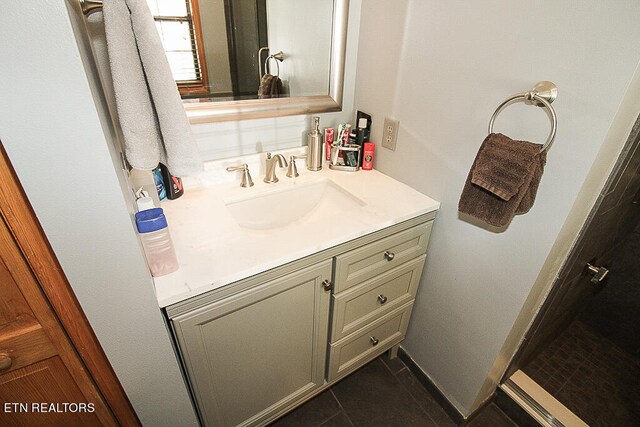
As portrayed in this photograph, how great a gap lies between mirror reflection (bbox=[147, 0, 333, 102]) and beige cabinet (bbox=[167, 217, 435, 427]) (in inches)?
26.3

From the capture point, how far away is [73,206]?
502 mm

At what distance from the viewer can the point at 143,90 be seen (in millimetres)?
643

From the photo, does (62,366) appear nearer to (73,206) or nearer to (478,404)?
(73,206)

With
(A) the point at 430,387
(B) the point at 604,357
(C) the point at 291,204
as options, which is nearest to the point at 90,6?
(C) the point at 291,204

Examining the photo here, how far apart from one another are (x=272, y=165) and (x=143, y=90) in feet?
1.79

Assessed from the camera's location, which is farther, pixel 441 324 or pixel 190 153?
pixel 441 324

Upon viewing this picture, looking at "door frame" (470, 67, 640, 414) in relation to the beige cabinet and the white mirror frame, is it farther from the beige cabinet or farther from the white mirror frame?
the white mirror frame

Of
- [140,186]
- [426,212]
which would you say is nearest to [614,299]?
[426,212]

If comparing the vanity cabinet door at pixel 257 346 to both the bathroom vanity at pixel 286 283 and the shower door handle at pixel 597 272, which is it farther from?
the shower door handle at pixel 597 272

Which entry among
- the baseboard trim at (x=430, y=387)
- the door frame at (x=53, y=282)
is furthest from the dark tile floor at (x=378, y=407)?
the door frame at (x=53, y=282)

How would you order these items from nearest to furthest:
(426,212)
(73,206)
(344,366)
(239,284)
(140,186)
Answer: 1. (73,206)
2. (239,284)
3. (140,186)
4. (426,212)
5. (344,366)

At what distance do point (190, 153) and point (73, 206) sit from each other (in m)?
0.29

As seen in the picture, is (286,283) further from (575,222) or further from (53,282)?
(575,222)

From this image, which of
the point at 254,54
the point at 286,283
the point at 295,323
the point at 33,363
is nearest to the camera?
the point at 33,363
